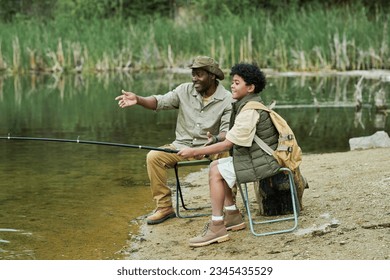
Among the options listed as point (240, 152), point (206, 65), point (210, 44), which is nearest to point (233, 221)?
point (240, 152)

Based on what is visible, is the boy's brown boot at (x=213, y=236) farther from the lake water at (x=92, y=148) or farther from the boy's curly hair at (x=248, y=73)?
the boy's curly hair at (x=248, y=73)

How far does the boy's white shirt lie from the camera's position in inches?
199

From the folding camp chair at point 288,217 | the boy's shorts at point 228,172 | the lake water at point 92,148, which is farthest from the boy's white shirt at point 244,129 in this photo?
the lake water at point 92,148

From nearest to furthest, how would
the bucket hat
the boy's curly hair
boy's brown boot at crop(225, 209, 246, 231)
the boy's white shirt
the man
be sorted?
1. the boy's white shirt
2. the boy's curly hair
3. boy's brown boot at crop(225, 209, 246, 231)
4. the bucket hat
5. the man

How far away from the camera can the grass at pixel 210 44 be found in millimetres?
19453

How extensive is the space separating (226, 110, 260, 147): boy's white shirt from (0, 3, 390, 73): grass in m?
14.1

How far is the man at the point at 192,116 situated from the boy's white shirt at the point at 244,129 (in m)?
0.69

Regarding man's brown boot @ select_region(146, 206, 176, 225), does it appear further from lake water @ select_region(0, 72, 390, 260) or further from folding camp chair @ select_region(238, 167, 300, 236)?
folding camp chair @ select_region(238, 167, 300, 236)

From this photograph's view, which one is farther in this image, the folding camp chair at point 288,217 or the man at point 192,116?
the man at point 192,116

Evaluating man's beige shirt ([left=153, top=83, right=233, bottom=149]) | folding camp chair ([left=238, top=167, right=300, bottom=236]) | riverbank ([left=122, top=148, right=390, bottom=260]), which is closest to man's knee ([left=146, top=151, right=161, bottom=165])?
man's beige shirt ([left=153, top=83, right=233, bottom=149])

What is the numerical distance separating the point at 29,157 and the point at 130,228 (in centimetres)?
360

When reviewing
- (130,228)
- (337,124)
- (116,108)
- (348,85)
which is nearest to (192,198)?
(130,228)

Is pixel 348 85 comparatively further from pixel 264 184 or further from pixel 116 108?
pixel 264 184
